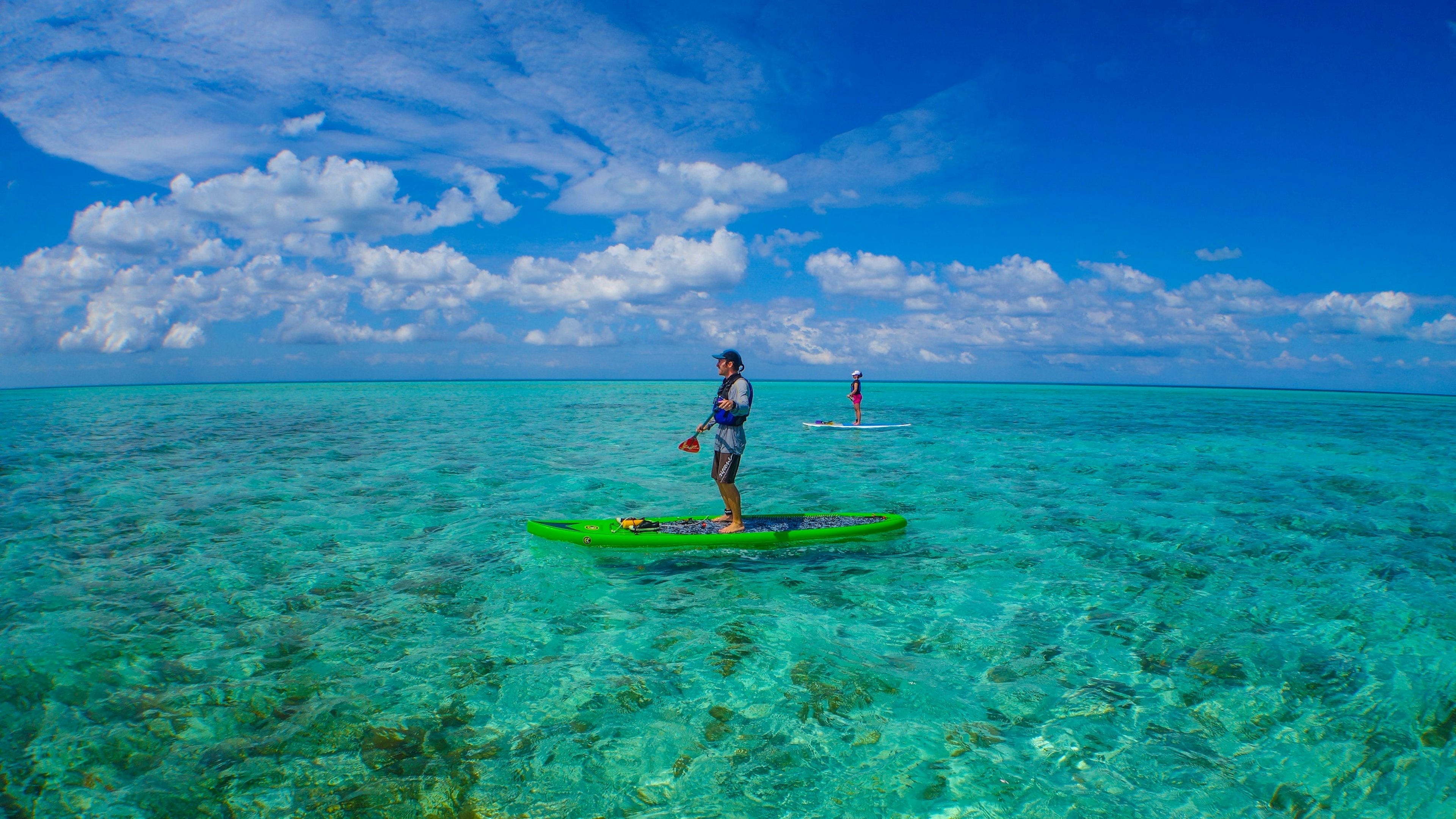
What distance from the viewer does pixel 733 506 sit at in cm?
1059

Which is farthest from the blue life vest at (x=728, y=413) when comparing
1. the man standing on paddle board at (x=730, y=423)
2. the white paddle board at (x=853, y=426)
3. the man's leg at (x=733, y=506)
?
the white paddle board at (x=853, y=426)

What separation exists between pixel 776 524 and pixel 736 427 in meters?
2.01

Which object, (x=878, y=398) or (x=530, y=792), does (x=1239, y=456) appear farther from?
(x=878, y=398)

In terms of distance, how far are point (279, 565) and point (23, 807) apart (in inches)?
228

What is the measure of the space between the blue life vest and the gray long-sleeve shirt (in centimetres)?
3

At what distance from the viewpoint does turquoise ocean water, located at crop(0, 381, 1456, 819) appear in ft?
15.9

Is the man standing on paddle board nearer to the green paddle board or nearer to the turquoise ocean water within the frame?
the green paddle board

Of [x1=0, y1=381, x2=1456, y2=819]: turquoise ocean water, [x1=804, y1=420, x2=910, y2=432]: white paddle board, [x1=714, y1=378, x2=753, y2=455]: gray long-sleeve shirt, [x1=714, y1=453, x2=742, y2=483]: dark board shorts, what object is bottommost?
[x1=0, y1=381, x2=1456, y2=819]: turquoise ocean water

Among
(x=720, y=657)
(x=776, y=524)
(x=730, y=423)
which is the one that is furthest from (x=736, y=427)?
(x=720, y=657)

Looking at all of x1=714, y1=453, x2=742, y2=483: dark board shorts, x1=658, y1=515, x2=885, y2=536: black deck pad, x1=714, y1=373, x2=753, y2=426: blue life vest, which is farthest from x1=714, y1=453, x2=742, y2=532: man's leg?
x1=714, y1=373, x2=753, y2=426: blue life vest

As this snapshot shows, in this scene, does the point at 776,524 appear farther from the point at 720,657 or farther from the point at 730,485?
the point at 720,657

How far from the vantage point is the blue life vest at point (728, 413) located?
10078 mm

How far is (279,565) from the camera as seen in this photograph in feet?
32.5

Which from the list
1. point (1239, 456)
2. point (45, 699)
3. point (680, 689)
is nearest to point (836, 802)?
point (680, 689)
